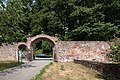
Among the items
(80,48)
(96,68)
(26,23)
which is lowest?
(96,68)

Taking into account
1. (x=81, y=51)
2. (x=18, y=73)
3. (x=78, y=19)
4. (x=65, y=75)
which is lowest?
(x=65, y=75)

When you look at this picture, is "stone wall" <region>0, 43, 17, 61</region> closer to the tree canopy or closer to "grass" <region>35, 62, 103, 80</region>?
the tree canopy

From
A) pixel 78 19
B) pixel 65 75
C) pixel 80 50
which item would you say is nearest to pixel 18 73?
pixel 65 75

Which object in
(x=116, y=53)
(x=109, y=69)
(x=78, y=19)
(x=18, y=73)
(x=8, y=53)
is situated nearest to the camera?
(x=18, y=73)

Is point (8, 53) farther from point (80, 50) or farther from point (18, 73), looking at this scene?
point (18, 73)

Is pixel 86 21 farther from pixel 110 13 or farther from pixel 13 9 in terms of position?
pixel 13 9

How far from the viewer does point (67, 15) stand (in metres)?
47.8

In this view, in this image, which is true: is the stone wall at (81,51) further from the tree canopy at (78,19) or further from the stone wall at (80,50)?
the tree canopy at (78,19)

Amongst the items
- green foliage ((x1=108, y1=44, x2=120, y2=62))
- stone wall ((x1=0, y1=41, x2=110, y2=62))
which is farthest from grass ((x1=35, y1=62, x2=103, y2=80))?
stone wall ((x1=0, y1=41, x2=110, y2=62))

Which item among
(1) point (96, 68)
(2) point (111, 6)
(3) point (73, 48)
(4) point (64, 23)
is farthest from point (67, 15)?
(1) point (96, 68)

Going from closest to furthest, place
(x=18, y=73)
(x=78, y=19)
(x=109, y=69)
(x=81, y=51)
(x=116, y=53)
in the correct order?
(x=18, y=73), (x=116, y=53), (x=109, y=69), (x=81, y=51), (x=78, y=19)

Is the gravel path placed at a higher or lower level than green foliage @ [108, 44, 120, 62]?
lower

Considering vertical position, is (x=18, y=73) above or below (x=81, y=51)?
below

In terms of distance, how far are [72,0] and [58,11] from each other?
3202 millimetres
